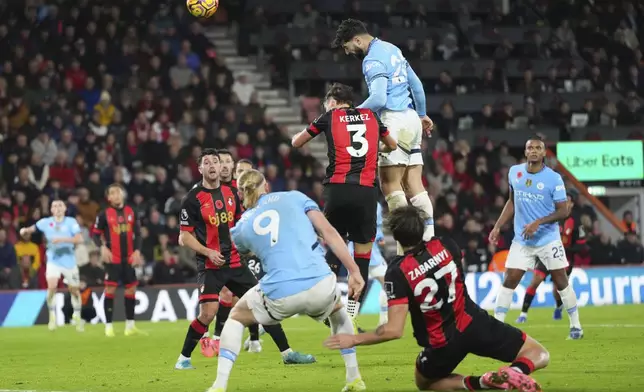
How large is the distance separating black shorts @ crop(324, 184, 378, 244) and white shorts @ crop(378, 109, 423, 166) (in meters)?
0.61

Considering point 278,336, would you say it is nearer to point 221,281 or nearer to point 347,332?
point 221,281

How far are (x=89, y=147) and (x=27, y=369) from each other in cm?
1273

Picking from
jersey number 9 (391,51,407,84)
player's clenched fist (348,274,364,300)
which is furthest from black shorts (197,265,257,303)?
player's clenched fist (348,274,364,300)

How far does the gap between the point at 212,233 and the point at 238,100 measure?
15.3 m

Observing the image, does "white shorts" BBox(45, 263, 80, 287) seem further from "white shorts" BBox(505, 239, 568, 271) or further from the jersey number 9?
the jersey number 9

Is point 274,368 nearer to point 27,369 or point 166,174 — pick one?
point 27,369

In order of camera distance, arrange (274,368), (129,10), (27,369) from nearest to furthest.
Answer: (274,368) < (27,369) < (129,10)

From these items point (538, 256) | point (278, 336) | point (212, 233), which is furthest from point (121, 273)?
point (278, 336)

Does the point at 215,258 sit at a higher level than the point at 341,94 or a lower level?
lower

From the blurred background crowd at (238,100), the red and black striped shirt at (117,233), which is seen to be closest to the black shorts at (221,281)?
the red and black striped shirt at (117,233)

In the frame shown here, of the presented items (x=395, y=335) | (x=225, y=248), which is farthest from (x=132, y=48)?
(x=395, y=335)

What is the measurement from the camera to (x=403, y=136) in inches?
452

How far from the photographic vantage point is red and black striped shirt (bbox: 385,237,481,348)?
26.0 ft

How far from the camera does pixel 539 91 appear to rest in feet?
97.8
